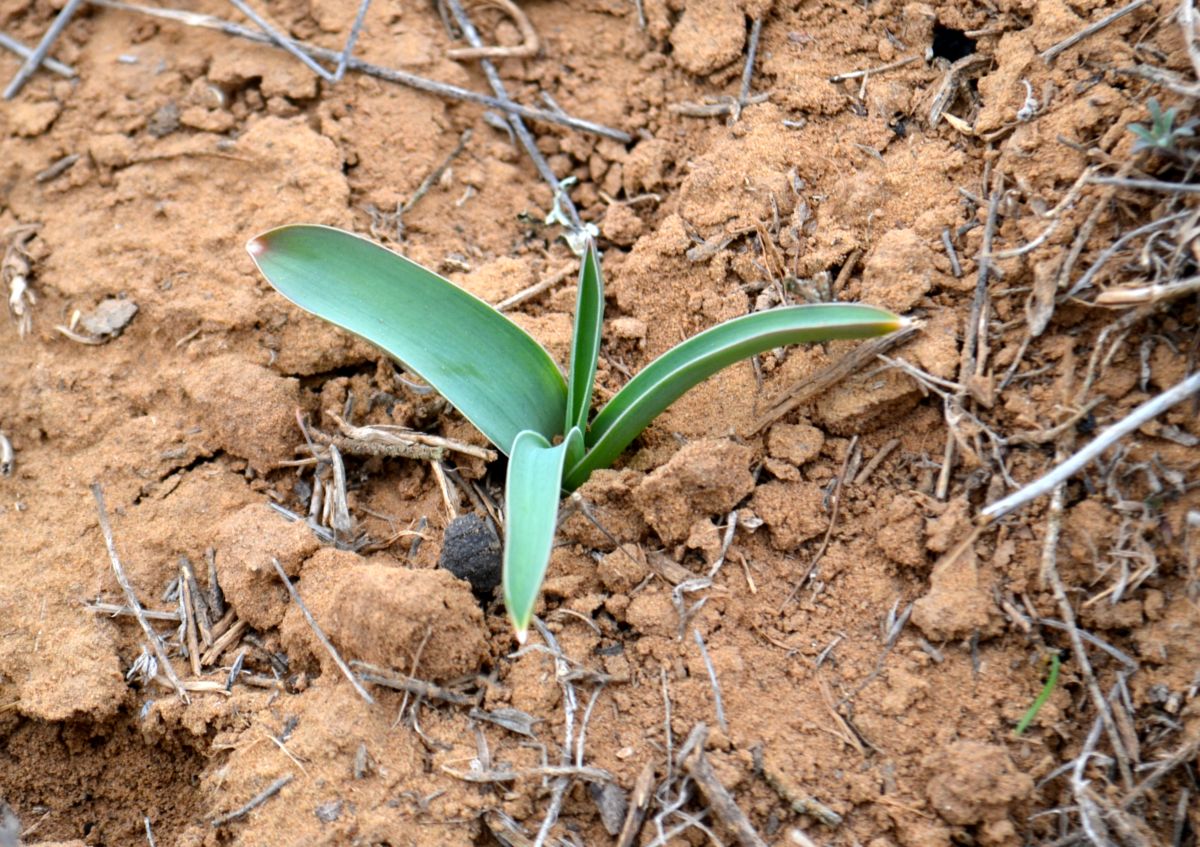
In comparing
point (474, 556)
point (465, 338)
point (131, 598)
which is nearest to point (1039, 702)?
point (474, 556)

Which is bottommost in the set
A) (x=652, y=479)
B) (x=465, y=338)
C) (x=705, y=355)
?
(x=652, y=479)

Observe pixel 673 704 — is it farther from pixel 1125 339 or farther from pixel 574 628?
pixel 1125 339


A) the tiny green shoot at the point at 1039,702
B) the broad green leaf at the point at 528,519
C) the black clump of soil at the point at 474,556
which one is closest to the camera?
the broad green leaf at the point at 528,519

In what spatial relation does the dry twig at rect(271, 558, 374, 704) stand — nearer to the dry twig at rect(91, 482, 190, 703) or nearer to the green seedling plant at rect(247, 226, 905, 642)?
the dry twig at rect(91, 482, 190, 703)

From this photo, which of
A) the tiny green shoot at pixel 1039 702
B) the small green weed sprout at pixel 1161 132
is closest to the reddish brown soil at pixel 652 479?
A: the tiny green shoot at pixel 1039 702

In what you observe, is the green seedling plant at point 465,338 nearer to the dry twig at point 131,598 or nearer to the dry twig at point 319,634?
the dry twig at point 319,634

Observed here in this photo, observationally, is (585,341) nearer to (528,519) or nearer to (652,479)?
(652,479)
